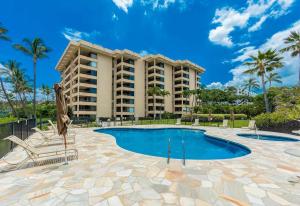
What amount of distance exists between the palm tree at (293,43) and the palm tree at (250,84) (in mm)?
34183

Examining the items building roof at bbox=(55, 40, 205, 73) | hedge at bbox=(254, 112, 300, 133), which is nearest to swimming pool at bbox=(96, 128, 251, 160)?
hedge at bbox=(254, 112, 300, 133)

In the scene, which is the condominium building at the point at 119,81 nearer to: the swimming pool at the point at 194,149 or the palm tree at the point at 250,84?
the palm tree at the point at 250,84

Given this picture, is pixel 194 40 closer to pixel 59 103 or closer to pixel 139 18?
pixel 139 18

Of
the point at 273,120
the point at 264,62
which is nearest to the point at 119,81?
the point at 264,62

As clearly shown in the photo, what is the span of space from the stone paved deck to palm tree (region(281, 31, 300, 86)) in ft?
90.9

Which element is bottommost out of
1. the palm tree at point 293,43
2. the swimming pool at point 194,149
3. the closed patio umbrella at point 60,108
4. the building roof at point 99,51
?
the swimming pool at point 194,149

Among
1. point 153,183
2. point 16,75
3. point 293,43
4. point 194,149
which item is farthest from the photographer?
point 16,75

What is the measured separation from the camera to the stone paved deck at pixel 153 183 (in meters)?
3.42

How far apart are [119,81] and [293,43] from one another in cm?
3796

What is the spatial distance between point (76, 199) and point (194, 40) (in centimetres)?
7904

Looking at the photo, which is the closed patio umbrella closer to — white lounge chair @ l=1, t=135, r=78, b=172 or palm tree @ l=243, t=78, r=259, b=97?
white lounge chair @ l=1, t=135, r=78, b=172

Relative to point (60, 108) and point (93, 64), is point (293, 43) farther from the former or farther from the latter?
point (93, 64)

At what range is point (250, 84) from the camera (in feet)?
189

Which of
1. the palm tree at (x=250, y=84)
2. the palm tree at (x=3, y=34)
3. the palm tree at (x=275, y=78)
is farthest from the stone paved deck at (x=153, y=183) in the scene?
the palm tree at (x=250, y=84)
